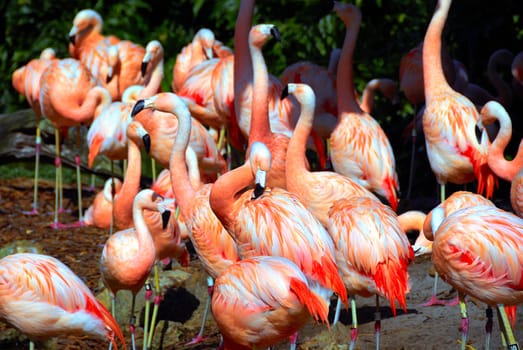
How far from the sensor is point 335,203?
494 cm

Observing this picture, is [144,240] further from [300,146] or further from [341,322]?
[341,322]

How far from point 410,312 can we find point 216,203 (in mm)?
1656

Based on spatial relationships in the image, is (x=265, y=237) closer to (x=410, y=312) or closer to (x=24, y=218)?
(x=410, y=312)

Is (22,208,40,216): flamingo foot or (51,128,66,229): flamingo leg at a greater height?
(51,128,66,229): flamingo leg

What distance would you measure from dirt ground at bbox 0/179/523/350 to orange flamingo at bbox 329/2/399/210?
0.65 m

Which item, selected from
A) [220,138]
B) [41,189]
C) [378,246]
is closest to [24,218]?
[41,189]

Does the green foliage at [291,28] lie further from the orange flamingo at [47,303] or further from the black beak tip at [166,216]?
the orange flamingo at [47,303]

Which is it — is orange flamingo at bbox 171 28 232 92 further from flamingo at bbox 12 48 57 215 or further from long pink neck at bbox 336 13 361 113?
long pink neck at bbox 336 13 361 113

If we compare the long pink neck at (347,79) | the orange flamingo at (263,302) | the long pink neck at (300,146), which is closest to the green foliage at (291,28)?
the long pink neck at (347,79)

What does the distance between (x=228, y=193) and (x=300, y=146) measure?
0.91 m

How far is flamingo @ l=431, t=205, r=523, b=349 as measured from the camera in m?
4.20

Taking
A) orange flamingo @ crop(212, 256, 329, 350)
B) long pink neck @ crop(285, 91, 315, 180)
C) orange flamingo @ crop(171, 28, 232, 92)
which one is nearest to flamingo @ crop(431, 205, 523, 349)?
orange flamingo @ crop(212, 256, 329, 350)

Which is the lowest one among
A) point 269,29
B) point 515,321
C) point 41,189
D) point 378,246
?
point 41,189

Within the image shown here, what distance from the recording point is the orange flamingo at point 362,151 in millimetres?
6273
